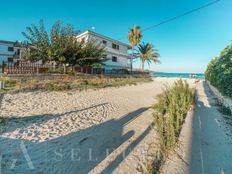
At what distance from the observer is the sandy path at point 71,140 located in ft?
10.2

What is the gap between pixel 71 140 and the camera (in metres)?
4.14

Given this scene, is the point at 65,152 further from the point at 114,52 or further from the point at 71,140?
the point at 114,52

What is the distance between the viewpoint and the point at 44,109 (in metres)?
6.58

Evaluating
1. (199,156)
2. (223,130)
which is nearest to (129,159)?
(199,156)

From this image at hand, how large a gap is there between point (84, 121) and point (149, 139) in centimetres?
253

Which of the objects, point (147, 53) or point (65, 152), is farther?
point (147, 53)

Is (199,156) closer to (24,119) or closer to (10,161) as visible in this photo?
(10,161)

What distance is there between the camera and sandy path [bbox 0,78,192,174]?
3.11 m

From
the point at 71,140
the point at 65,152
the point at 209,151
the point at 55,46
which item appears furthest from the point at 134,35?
the point at 65,152

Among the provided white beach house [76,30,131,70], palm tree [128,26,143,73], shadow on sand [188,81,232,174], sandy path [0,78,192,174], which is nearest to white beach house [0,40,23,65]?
white beach house [76,30,131,70]

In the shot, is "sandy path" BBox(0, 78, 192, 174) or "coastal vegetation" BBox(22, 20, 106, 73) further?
"coastal vegetation" BBox(22, 20, 106, 73)

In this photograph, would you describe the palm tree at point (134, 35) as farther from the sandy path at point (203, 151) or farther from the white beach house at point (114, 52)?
the sandy path at point (203, 151)

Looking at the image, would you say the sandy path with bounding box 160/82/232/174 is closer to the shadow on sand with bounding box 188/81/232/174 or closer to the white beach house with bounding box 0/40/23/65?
the shadow on sand with bounding box 188/81/232/174

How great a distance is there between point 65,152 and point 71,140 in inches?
22.7
